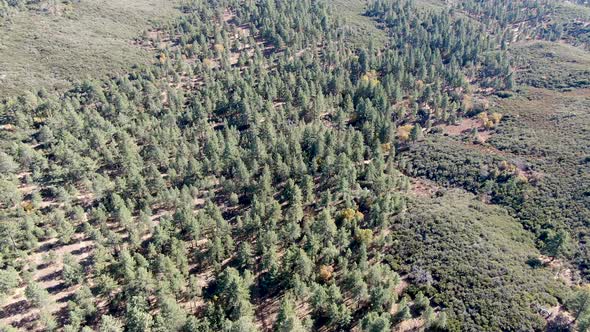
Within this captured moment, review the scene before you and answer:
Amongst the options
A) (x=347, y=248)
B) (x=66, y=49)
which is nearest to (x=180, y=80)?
(x=66, y=49)

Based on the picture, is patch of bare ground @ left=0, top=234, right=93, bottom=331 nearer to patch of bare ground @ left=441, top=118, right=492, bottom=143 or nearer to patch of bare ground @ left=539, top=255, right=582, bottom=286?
patch of bare ground @ left=539, top=255, right=582, bottom=286

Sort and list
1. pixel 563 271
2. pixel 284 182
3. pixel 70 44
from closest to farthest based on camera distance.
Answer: pixel 563 271
pixel 284 182
pixel 70 44

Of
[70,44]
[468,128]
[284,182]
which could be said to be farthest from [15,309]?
[468,128]

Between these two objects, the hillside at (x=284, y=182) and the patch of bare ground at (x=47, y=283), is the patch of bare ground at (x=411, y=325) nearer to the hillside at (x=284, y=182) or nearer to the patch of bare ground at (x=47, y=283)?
the hillside at (x=284, y=182)

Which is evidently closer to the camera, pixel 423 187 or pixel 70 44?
pixel 423 187

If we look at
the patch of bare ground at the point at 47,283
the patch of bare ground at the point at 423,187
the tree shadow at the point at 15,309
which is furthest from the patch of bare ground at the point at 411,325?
the tree shadow at the point at 15,309

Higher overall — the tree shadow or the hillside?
the hillside

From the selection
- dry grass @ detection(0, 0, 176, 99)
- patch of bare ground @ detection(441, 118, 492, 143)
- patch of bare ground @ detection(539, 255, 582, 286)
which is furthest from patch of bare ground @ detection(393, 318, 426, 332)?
dry grass @ detection(0, 0, 176, 99)

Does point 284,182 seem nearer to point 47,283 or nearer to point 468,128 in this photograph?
point 47,283
